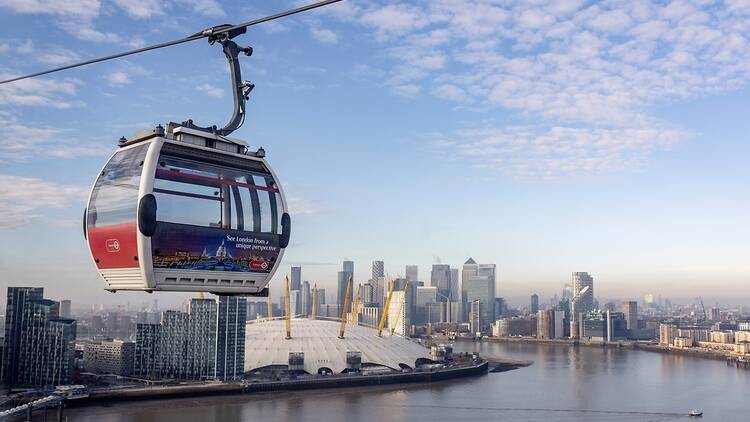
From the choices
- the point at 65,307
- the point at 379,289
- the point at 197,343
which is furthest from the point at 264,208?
the point at 379,289

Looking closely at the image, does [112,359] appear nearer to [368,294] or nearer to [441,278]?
[368,294]

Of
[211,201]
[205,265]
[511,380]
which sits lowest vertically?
[511,380]

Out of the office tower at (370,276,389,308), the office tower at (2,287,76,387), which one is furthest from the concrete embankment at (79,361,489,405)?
the office tower at (370,276,389,308)

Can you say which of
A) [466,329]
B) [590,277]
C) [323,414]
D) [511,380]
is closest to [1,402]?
[323,414]

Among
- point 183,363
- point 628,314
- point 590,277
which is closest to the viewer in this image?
point 183,363

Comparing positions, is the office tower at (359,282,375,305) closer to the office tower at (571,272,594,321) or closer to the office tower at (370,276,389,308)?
the office tower at (370,276,389,308)

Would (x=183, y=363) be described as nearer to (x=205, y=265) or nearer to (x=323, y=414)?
(x=323, y=414)

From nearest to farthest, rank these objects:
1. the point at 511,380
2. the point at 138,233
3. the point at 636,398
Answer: the point at 138,233, the point at 636,398, the point at 511,380
